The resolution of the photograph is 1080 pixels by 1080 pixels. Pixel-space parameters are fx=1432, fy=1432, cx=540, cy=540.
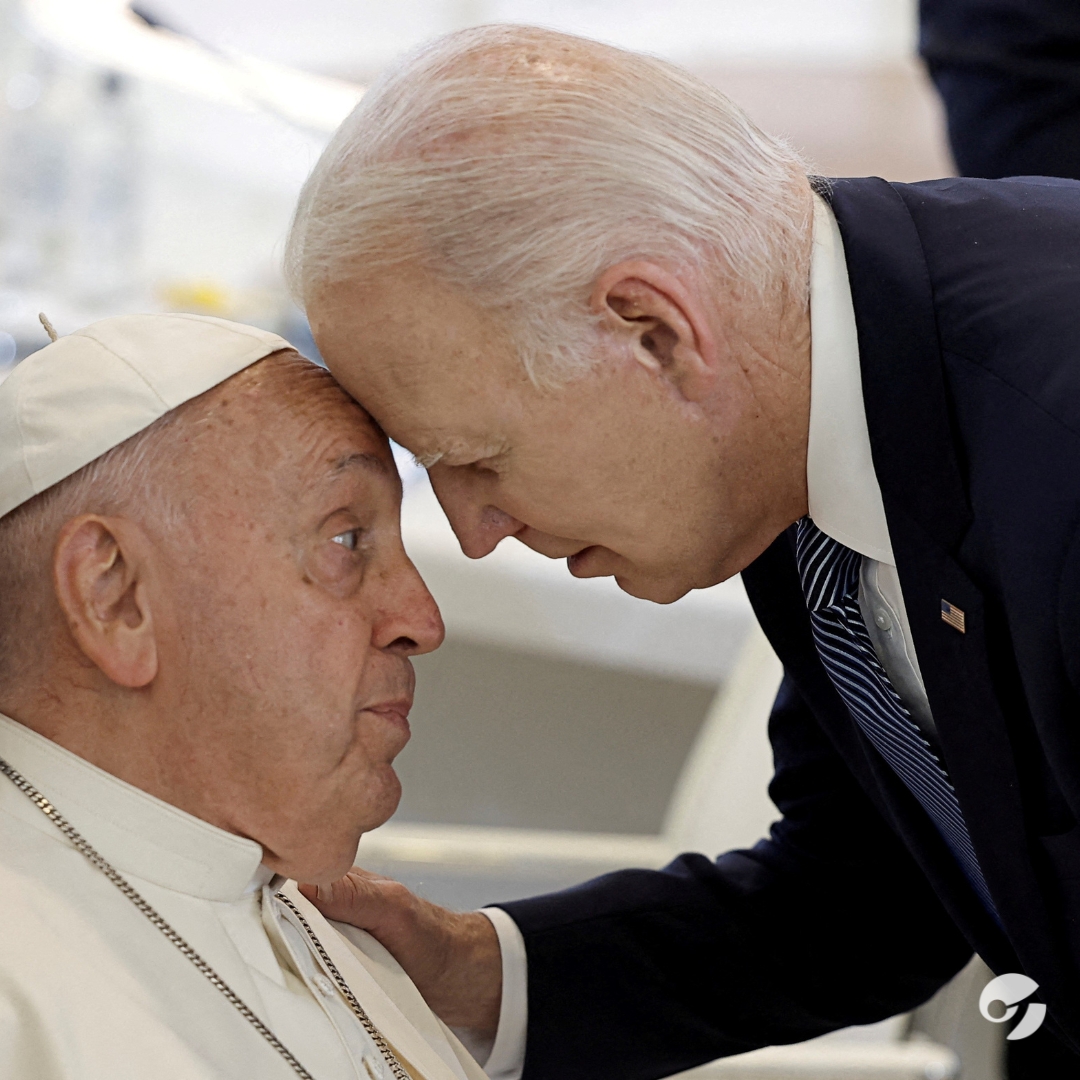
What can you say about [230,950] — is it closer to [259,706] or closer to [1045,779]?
[259,706]

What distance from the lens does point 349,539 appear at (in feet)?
4.61

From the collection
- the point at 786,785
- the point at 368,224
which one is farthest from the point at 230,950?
the point at 786,785

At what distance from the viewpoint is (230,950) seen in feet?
4.49

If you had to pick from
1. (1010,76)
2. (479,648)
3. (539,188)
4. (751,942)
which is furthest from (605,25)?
(539,188)

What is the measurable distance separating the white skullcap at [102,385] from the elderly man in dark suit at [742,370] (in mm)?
110

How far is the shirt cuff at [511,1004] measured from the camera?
1.80 m

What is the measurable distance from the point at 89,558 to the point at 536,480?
437mm

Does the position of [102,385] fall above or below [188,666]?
above

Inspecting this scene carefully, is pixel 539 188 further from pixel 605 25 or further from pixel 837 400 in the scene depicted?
pixel 605 25

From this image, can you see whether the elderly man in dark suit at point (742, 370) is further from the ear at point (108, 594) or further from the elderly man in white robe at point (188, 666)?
the ear at point (108, 594)

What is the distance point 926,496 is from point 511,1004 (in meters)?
0.88

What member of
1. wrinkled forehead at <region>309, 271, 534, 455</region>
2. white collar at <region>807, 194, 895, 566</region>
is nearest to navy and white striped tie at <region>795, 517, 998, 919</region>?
white collar at <region>807, 194, 895, 566</region>

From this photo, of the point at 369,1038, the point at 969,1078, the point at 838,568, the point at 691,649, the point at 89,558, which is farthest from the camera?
the point at 691,649
